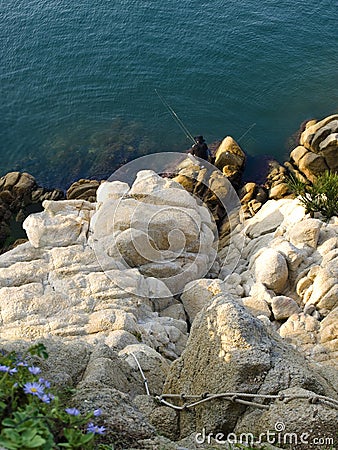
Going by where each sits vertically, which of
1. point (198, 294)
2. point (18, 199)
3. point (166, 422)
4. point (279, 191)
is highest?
point (166, 422)

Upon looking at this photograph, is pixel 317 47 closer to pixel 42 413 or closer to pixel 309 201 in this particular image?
pixel 309 201

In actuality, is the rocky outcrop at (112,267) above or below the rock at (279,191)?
above

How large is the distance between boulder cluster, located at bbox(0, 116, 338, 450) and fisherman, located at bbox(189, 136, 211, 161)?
1.85 feet

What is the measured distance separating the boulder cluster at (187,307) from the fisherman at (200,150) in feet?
1.85

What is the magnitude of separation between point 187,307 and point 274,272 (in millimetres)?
1767

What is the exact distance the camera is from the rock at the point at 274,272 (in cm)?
1043

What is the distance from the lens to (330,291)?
30.7 ft

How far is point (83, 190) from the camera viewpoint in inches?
664

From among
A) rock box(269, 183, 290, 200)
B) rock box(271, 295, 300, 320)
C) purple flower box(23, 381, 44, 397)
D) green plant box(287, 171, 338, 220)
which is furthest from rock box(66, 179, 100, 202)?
purple flower box(23, 381, 44, 397)

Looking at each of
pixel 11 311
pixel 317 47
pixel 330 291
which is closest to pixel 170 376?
pixel 11 311

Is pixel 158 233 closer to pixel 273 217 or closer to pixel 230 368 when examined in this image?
pixel 273 217

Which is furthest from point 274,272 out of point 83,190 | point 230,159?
point 83,190

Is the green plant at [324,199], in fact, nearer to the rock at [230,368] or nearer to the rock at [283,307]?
the rock at [283,307]

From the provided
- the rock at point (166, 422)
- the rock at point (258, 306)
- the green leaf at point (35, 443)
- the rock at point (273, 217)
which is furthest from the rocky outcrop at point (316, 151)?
the green leaf at point (35, 443)
